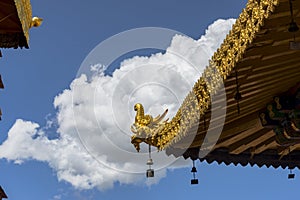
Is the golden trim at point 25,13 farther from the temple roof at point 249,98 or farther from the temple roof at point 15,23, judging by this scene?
the temple roof at point 249,98

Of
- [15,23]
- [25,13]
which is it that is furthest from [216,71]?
[15,23]

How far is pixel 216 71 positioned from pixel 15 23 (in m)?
3.98

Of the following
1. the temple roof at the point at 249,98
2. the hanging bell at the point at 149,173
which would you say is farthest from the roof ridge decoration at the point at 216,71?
the hanging bell at the point at 149,173

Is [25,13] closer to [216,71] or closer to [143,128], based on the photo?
[143,128]

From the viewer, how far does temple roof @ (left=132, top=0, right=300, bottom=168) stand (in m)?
4.09

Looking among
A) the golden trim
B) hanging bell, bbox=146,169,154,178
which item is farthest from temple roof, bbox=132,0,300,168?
the golden trim

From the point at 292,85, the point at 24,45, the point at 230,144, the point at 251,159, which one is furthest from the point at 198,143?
the point at 24,45

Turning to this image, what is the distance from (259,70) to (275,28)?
44.8 inches

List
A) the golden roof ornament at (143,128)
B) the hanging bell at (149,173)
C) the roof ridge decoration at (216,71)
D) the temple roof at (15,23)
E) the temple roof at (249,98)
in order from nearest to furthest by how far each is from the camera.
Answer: the roof ridge decoration at (216,71) < the temple roof at (249,98) < the temple roof at (15,23) < the hanging bell at (149,173) < the golden roof ornament at (143,128)

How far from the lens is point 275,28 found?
397cm

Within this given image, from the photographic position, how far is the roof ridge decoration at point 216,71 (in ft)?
13.0

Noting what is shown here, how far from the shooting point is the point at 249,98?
6.06 meters

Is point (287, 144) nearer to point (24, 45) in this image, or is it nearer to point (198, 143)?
point (198, 143)

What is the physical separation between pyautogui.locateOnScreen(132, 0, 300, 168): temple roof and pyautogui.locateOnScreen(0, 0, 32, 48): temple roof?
9.13 feet
